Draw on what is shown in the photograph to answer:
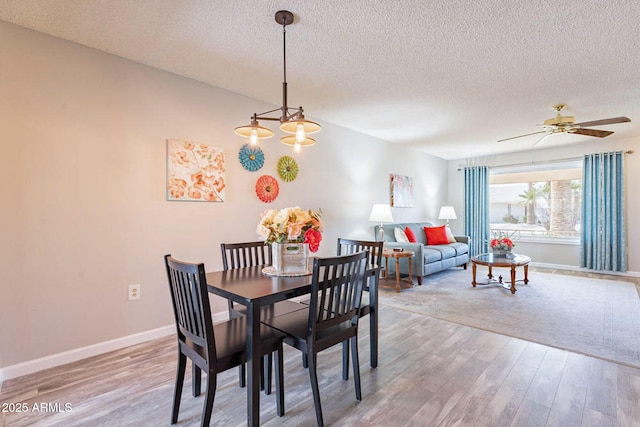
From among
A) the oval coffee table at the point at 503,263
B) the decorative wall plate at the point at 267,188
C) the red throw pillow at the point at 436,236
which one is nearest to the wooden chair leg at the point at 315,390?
the decorative wall plate at the point at 267,188

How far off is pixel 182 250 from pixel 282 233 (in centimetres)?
142

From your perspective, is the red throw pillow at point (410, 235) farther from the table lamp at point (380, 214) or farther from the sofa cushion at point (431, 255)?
the table lamp at point (380, 214)

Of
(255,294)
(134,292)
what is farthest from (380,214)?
(255,294)

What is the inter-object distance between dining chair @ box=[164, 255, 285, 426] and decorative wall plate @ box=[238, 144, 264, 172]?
6.30 feet

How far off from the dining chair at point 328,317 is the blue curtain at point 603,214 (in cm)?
576

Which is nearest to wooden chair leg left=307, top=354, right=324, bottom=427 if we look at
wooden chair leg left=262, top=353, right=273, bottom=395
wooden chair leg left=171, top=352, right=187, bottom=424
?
wooden chair leg left=262, top=353, right=273, bottom=395

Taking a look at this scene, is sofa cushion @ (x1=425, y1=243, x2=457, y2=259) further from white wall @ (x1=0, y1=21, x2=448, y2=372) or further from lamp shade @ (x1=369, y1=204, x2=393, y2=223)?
white wall @ (x1=0, y1=21, x2=448, y2=372)

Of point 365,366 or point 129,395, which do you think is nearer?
point 129,395

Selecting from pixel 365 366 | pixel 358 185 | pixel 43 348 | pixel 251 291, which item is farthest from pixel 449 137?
pixel 43 348

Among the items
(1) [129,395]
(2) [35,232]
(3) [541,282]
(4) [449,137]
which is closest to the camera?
(1) [129,395]

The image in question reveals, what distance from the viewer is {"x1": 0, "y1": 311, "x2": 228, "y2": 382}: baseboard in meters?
2.09

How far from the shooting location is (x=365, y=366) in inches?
88.2

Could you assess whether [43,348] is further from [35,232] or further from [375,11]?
[375,11]

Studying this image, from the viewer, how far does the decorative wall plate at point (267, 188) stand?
3.48 m
